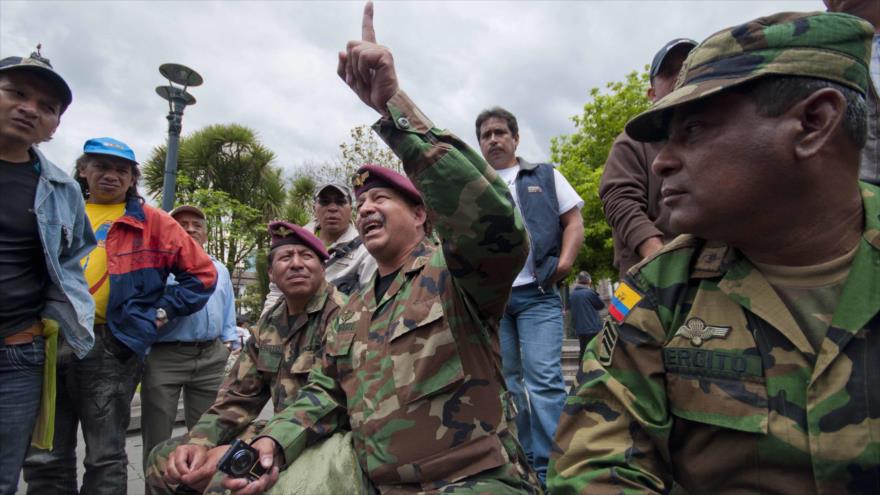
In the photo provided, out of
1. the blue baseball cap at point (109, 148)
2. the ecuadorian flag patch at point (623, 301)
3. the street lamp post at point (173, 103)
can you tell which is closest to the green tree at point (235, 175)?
the street lamp post at point (173, 103)

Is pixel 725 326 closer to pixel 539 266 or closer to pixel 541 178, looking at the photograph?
pixel 539 266

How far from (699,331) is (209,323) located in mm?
3811

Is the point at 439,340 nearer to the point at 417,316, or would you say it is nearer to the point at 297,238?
the point at 417,316

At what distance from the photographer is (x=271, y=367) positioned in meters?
3.12

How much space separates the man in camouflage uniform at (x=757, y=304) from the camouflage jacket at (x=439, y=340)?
1.89ft

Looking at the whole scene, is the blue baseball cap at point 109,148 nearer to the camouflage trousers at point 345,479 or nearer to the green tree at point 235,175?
the camouflage trousers at point 345,479

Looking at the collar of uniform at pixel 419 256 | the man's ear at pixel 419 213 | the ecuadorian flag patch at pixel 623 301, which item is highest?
the man's ear at pixel 419 213

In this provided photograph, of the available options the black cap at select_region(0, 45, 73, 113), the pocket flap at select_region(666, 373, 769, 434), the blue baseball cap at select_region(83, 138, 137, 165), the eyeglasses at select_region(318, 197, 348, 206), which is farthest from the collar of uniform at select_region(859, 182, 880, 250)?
the blue baseball cap at select_region(83, 138, 137, 165)

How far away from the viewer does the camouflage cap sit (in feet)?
3.88

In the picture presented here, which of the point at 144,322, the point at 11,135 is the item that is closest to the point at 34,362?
the point at 144,322

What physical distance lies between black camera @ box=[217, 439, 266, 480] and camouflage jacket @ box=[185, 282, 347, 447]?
69 centimetres

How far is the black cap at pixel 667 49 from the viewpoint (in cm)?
253

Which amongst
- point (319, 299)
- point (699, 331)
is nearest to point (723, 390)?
point (699, 331)

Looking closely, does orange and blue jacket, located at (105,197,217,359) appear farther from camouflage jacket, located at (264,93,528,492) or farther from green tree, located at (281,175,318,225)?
green tree, located at (281,175,318,225)
